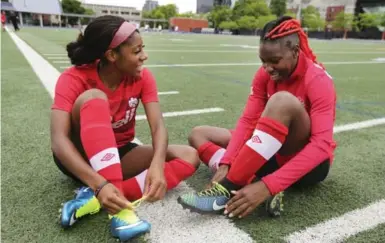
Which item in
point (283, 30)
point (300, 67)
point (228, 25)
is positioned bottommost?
point (300, 67)

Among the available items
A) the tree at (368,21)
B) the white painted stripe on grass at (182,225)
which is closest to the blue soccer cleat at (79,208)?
the white painted stripe on grass at (182,225)

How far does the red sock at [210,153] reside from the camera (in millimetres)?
2043

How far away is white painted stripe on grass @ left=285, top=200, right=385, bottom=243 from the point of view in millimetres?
1456

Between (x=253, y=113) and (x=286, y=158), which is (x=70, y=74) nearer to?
(x=253, y=113)

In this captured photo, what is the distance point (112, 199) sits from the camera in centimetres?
135

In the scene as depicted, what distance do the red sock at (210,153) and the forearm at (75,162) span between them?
79 cm

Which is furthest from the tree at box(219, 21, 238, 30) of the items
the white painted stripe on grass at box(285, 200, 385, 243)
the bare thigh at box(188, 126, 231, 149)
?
the white painted stripe on grass at box(285, 200, 385, 243)

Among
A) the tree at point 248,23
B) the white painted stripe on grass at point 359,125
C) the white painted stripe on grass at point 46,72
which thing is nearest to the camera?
the white painted stripe on grass at point 359,125

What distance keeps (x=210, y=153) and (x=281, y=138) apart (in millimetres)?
633

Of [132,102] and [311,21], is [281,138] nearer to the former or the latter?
[132,102]

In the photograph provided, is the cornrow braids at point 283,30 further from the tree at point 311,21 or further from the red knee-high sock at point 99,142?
the tree at point 311,21

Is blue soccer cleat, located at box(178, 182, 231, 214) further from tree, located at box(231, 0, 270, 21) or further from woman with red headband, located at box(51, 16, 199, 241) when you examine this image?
tree, located at box(231, 0, 270, 21)

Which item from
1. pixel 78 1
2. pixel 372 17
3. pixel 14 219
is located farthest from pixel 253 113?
pixel 78 1

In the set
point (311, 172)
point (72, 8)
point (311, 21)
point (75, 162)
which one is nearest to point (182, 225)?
point (75, 162)
